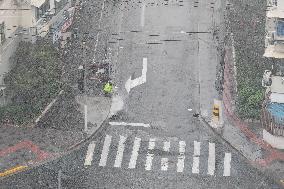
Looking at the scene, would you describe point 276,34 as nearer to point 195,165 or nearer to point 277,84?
point 277,84

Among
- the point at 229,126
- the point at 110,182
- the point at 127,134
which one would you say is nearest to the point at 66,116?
the point at 127,134

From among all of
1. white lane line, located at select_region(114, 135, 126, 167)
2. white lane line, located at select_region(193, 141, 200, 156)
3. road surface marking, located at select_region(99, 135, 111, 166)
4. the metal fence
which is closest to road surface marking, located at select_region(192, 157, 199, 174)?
white lane line, located at select_region(193, 141, 200, 156)

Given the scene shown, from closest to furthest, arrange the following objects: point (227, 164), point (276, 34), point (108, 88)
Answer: point (227, 164) < point (276, 34) < point (108, 88)

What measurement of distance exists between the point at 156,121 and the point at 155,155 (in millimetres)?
4588

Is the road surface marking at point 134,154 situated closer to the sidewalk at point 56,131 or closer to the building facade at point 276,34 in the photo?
the sidewalk at point 56,131

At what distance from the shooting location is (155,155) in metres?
55.3

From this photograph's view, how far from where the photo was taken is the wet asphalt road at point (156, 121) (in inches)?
2082

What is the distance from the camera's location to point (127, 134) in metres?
57.6

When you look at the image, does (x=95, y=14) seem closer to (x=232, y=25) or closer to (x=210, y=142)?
(x=232, y=25)

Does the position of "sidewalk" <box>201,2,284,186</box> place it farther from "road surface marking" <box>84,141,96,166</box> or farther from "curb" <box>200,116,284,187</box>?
"road surface marking" <box>84,141,96,166</box>

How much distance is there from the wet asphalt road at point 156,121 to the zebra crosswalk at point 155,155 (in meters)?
0.08

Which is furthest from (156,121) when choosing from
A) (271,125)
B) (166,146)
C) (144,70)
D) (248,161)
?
(271,125)

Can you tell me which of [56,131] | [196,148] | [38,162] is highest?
[56,131]

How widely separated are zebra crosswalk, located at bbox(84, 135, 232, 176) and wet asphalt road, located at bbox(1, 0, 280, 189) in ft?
0.25
